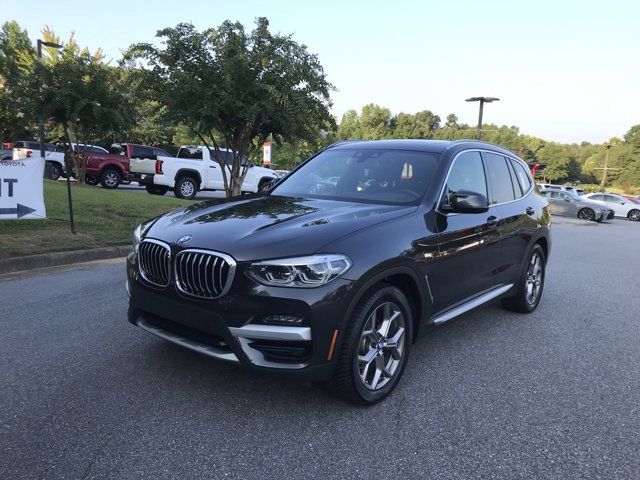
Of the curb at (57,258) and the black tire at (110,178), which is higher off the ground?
the black tire at (110,178)

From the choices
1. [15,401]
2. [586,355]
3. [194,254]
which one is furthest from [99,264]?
[586,355]

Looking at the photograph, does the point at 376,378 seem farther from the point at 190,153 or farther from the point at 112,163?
the point at 112,163

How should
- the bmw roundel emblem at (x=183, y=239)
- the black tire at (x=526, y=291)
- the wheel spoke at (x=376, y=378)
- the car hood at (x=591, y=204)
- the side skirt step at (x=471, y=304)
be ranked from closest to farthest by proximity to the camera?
the bmw roundel emblem at (x=183, y=239), the wheel spoke at (x=376, y=378), the side skirt step at (x=471, y=304), the black tire at (x=526, y=291), the car hood at (x=591, y=204)

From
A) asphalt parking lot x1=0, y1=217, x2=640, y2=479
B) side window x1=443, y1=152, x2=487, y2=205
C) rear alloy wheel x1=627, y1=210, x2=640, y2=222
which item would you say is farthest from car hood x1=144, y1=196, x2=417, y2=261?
rear alloy wheel x1=627, y1=210, x2=640, y2=222

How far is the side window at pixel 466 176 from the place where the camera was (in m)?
3.96

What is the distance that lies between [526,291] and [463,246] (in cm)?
189

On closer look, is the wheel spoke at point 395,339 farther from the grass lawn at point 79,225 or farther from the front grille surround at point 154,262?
the grass lawn at point 79,225

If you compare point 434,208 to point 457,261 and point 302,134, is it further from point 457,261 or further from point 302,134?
point 302,134

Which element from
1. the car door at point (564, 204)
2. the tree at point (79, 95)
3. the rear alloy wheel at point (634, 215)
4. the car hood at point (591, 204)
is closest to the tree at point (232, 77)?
the tree at point (79, 95)

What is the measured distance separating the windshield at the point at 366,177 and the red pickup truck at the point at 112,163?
1595cm

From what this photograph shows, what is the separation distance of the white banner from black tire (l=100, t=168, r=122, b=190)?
1308 centimetres

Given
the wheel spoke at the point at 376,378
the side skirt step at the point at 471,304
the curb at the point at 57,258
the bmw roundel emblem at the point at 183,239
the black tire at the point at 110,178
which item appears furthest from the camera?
the black tire at the point at 110,178

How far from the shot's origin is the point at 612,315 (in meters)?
5.70

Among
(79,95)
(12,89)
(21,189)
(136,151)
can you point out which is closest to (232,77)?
(79,95)
